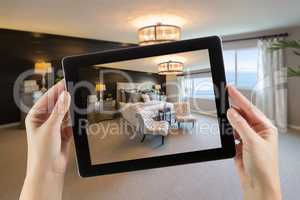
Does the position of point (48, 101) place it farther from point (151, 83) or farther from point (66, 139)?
point (151, 83)

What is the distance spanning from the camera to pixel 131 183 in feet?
7.25

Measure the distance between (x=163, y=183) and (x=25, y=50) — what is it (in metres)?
4.61

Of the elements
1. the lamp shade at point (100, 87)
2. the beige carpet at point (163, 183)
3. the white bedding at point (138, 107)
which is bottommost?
the beige carpet at point (163, 183)

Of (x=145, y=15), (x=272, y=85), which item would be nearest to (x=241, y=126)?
(x=145, y=15)

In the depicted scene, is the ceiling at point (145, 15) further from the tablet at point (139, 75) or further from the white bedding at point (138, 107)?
the tablet at point (139, 75)

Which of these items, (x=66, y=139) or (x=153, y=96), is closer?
(x=66, y=139)

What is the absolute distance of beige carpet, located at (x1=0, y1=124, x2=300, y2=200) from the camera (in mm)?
1982

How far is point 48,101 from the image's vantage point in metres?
0.51

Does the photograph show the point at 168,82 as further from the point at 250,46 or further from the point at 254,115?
the point at 250,46

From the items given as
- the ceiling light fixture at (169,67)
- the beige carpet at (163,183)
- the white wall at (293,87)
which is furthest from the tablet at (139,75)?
the white wall at (293,87)

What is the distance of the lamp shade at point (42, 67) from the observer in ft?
15.5

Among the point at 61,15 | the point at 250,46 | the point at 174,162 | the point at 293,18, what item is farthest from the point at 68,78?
the point at 250,46

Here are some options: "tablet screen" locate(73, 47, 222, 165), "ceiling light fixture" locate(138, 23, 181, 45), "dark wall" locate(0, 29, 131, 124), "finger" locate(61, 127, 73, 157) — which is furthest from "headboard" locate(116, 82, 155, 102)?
"dark wall" locate(0, 29, 131, 124)

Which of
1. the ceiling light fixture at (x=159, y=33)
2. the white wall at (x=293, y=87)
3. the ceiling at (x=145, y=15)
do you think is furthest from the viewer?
the white wall at (x=293, y=87)
